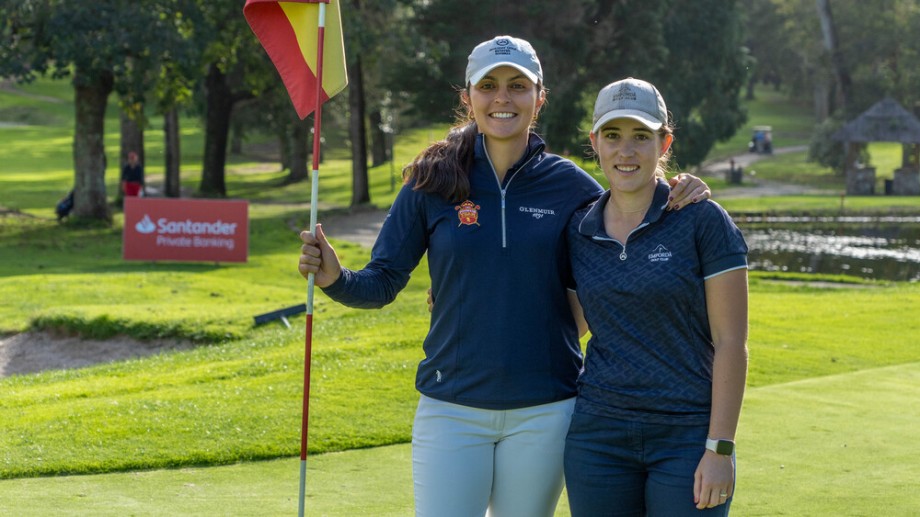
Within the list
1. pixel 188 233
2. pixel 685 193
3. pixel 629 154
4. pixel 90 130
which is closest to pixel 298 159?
pixel 90 130

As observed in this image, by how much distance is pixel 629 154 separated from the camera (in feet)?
13.1

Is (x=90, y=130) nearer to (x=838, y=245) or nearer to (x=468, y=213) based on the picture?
(x=838, y=245)

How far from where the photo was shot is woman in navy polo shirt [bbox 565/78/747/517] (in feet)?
12.5

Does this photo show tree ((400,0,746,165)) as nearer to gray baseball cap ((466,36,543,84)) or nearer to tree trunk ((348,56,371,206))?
tree trunk ((348,56,371,206))

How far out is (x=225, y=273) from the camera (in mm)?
22438

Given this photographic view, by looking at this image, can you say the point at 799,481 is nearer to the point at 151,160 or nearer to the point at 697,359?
the point at 697,359

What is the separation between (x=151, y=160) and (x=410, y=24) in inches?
873

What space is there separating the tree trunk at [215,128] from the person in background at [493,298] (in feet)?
114

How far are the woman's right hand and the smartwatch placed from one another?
1.35 m

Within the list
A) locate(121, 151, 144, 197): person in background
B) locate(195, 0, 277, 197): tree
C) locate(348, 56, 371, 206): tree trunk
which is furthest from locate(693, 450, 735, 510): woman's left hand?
locate(348, 56, 371, 206): tree trunk

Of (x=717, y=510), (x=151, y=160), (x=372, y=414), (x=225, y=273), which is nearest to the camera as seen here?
(x=717, y=510)

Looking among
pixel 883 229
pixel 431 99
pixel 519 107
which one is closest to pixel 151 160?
pixel 431 99

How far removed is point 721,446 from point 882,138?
5008cm

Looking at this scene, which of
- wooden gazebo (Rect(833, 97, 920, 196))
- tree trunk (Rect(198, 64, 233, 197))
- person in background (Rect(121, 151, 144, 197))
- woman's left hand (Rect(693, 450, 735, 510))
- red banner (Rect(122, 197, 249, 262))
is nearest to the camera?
woman's left hand (Rect(693, 450, 735, 510))
